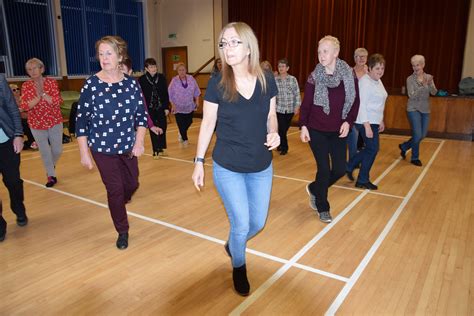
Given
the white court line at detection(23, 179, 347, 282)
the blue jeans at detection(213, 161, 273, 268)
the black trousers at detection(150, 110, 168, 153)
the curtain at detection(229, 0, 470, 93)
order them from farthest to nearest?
the curtain at detection(229, 0, 470, 93)
the black trousers at detection(150, 110, 168, 153)
the white court line at detection(23, 179, 347, 282)
the blue jeans at detection(213, 161, 273, 268)

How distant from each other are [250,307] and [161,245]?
119cm

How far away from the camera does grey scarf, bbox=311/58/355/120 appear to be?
338 cm

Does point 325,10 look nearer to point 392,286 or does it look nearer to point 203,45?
point 203,45

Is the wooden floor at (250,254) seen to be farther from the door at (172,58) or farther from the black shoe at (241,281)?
the door at (172,58)

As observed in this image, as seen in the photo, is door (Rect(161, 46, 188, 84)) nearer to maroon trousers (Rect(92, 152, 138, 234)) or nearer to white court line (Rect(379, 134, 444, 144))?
white court line (Rect(379, 134, 444, 144))

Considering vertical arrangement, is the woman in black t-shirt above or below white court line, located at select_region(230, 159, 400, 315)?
above

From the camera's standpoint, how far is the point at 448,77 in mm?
9617

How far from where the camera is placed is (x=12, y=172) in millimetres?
3445

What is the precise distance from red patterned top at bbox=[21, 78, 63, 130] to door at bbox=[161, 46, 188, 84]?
9642 millimetres

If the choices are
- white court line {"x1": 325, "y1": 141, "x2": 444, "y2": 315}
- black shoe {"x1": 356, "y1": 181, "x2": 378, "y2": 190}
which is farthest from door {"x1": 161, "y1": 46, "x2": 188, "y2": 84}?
white court line {"x1": 325, "y1": 141, "x2": 444, "y2": 315}

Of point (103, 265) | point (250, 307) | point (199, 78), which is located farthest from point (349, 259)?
point (199, 78)

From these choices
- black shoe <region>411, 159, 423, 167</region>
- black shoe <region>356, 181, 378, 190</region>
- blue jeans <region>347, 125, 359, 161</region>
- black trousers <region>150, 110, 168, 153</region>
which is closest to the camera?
black shoe <region>356, 181, 378, 190</region>

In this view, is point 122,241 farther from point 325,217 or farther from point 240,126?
point 325,217

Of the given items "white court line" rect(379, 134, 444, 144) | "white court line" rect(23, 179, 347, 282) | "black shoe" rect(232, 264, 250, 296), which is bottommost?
"white court line" rect(379, 134, 444, 144)
